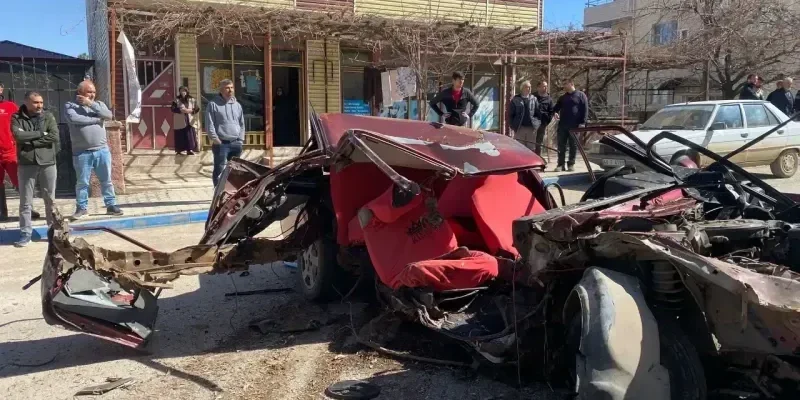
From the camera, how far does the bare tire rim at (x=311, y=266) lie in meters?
5.17

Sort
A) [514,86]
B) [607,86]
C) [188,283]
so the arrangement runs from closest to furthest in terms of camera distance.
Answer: [188,283]
[514,86]
[607,86]

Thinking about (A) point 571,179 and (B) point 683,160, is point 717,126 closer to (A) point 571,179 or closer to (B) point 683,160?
(A) point 571,179

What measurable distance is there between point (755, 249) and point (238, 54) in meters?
14.0

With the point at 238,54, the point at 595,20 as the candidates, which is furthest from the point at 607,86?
the point at 595,20

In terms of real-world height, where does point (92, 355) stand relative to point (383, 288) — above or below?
below

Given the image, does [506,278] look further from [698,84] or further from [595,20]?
[595,20]

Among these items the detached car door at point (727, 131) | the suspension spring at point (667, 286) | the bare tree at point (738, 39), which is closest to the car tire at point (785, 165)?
the detached car door at point (727, 131)

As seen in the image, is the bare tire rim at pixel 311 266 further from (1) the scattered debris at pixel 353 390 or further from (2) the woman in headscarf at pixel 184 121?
(2) the woman in headscarf at pixel 184 121

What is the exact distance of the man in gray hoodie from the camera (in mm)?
9469

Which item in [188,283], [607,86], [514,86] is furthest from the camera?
[607,86]

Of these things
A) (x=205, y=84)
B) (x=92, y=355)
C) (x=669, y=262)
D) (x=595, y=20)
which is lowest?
(x=92, y=355)

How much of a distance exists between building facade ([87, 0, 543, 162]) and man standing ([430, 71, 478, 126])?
12.3 feet

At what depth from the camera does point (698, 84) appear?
2436 cm

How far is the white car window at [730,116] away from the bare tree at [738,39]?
25.9 feet
